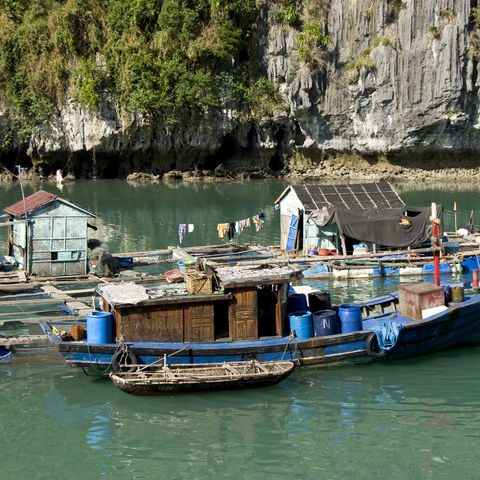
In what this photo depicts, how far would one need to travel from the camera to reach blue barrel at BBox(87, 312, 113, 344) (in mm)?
14148

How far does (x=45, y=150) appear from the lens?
5497 cm

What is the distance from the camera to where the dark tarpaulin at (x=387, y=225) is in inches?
961

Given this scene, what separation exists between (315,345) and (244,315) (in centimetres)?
170

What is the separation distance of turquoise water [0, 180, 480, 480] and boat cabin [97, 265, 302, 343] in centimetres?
135

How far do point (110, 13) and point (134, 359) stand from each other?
45.3m

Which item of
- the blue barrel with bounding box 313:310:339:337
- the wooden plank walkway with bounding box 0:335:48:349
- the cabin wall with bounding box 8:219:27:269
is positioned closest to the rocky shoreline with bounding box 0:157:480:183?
the cabin wall with bounding box 8:219:27:269

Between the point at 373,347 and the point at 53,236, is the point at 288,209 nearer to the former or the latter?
the point at 53,236

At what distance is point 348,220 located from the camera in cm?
2441

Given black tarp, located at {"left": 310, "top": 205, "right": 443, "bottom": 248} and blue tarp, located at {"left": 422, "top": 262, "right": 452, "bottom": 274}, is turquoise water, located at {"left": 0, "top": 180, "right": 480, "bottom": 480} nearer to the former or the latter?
blue tarp, located at {"left": 422, "top": 262, "right": 452, "bottom": 274}

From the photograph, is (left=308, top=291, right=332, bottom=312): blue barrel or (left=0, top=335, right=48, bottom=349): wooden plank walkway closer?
(left=0, top=335, right=48, bottom=349): wooden plank walkway

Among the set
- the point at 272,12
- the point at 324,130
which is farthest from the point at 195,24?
the point at 324,130

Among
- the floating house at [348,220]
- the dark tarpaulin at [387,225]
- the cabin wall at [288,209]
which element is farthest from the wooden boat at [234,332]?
the cabin wall at [288,209]

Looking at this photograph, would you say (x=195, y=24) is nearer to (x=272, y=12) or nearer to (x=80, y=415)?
(x=272, y=12)

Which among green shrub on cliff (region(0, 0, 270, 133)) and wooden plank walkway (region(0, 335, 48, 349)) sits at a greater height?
green shrub on cliff (region(0, 0, 270, 133))
